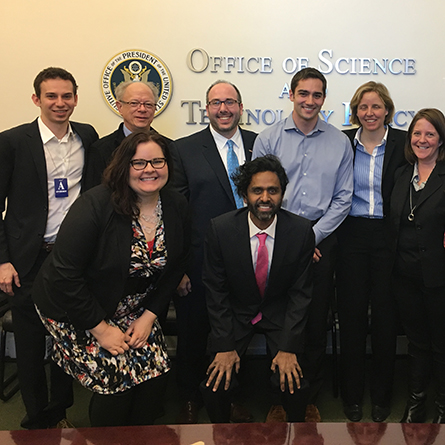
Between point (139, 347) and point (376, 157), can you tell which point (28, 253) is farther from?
point (376, 157)

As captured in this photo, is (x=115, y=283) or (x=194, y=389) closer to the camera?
(x=115, y=283)

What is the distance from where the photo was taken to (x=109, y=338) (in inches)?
81.3

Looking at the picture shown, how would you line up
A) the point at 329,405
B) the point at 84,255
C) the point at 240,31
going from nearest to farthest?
1. the point at 84,255
2. the point at 329,405
3. the point at 240,31

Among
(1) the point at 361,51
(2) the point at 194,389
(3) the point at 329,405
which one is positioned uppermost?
(1) the point at 361,51

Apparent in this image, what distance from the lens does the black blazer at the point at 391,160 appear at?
8.76ft

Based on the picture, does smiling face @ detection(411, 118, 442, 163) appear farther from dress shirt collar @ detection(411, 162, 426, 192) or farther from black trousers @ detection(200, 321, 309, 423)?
black trousers @ detection(200, 321, 309, 423)

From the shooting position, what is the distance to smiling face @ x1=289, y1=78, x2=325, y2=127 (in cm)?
261

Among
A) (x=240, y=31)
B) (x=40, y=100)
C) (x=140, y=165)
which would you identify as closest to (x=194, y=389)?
(x=140, y=165)

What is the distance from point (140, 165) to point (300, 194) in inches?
39.3

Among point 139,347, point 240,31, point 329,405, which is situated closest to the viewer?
point 139,347

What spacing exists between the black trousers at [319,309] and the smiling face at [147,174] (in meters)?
1.03

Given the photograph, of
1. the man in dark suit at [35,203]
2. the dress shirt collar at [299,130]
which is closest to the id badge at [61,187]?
the man in dark suit at [35,203]

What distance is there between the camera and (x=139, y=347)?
2.17m

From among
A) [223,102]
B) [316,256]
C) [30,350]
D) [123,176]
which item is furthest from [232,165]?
[30,350]
